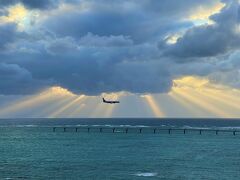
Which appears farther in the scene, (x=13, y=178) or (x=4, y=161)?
(x=4, y=161)

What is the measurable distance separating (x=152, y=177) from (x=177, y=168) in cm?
1211

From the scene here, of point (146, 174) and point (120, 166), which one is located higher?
point (120, 166)

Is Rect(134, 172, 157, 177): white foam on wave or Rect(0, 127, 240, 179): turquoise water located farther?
Rect(0, 127, 240, 179): turquoise water

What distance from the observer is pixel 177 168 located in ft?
283

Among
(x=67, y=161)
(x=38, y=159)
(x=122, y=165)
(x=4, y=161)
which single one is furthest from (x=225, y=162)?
(x=4, y=161)

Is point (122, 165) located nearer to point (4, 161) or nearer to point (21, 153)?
point (4, 161)

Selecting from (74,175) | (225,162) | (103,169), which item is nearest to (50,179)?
(74,175)

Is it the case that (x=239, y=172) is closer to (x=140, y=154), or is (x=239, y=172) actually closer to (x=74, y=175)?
(x=74, y=175)

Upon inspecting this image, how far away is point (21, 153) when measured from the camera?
12269 cm

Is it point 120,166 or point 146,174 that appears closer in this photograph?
point 146,174

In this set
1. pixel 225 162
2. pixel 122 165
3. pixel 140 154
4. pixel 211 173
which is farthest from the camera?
pixel 140 154

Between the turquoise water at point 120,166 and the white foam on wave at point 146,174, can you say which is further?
the turquoise water at point 120,166

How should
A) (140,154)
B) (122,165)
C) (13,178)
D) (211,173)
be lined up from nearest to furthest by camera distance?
(13,178), (211,173), (122,165), (140,154)

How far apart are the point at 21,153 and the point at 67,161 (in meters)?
27.4
